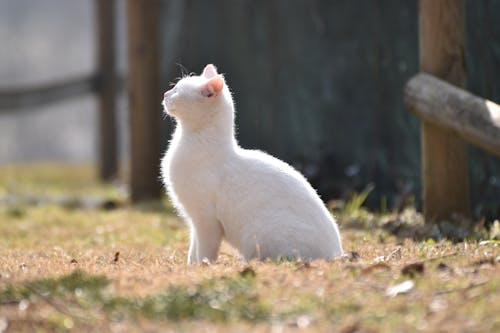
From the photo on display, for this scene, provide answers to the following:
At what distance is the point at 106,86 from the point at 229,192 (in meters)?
9.67

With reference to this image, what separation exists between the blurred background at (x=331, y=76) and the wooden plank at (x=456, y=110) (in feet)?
4.24

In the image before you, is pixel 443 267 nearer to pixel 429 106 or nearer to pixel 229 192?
pixel 229 192

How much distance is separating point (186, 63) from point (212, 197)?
6836 millimetres

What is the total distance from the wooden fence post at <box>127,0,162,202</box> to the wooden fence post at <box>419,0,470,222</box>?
4.40 meters

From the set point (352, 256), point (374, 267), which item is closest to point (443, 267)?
point (374, 267)

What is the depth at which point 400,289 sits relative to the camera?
4238 mm

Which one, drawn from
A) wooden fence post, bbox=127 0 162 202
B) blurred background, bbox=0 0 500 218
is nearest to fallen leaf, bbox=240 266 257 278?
blurred background, bbox=0 0 500 218

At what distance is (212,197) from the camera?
18.7 feet

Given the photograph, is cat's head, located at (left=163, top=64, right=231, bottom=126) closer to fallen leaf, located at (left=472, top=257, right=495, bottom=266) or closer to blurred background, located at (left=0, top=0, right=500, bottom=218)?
fallen leaf, located at (left=472, top=257, right=495, bottom=266)

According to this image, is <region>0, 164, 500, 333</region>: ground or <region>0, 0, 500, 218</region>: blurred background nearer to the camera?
<region>0, 164, 500, 333</region>: ground

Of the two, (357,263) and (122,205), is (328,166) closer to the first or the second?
(122,205)

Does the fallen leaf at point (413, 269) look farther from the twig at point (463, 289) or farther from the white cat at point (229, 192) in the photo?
the white cat at point (229, 192)

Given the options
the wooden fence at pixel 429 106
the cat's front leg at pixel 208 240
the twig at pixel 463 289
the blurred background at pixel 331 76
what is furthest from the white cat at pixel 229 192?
the blurred background at pixel 331 76

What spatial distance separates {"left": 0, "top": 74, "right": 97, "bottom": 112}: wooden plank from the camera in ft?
49.0
